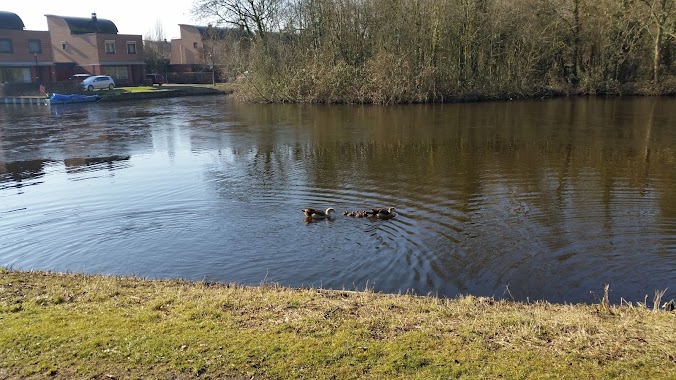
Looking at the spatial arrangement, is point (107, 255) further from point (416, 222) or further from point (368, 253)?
point (416, 222)

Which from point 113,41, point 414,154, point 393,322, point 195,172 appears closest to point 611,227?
point 393,322

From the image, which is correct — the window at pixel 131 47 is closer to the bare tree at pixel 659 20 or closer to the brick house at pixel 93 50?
the brick house at pixel 93 50

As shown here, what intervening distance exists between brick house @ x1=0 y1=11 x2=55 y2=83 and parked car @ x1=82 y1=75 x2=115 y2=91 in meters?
11.1

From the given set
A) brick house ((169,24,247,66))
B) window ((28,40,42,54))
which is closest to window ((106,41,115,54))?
window ((28,40,42,54))

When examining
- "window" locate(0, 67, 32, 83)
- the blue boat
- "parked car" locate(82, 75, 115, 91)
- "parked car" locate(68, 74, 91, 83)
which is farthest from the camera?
"window" locate(0, 67, 32, 83)

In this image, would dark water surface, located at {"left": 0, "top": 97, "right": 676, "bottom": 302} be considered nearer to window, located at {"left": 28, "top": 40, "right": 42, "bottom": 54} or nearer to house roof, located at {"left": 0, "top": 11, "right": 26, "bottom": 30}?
window, located at {"left": 28, "top": 40, "right": 42, "bottom": 54}

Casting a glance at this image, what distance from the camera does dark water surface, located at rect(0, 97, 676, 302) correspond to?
392 inches

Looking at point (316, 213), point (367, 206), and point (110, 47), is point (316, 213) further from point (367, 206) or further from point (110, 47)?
point (110, 47)

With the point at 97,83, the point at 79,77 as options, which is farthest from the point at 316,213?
the point at 79,77

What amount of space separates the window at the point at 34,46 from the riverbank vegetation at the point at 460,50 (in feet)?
124

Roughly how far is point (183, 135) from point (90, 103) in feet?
101

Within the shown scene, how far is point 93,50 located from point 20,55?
350 inches

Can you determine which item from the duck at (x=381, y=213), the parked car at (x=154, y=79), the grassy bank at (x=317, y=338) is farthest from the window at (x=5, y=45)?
the grassy bank at (x=317, y=338)

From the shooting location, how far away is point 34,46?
7144 centimetres
